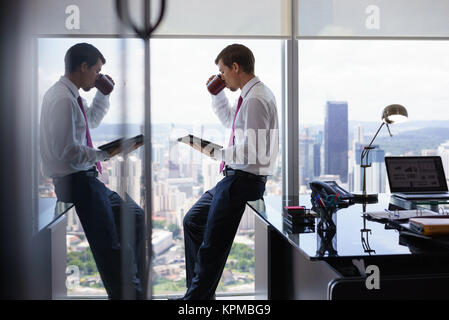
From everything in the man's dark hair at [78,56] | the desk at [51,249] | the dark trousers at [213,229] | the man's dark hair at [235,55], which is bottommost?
the dark trousers at [213,229]

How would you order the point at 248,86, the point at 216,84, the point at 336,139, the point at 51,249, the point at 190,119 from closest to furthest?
the point at 51,249, the point at 248,86, the point at 216,84, the point at 190,119, the point at 336,139

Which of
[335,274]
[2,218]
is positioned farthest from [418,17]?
[2,218]

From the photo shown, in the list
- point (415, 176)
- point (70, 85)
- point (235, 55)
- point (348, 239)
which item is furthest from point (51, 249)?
point (235, 55)

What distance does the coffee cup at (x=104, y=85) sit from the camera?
0.54 meters

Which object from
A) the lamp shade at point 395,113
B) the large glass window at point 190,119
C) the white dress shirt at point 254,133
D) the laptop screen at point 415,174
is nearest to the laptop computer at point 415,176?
the laptop screen at point 415,174

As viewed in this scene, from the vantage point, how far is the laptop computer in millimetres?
2160

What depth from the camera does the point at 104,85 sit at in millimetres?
→ 540

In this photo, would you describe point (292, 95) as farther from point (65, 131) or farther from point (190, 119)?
point (65, 131)

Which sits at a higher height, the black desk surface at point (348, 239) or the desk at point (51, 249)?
the desk at point (51, 249)

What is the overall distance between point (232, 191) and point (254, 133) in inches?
14.4

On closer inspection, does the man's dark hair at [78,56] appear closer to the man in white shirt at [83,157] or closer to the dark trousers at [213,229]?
the man in white shirt at [83,157]

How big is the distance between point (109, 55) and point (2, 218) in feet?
0.83

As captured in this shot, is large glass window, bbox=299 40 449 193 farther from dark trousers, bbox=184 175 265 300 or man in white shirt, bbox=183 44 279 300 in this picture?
dark trousers, bbox=184 175 265 300

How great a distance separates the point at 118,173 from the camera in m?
0.57
